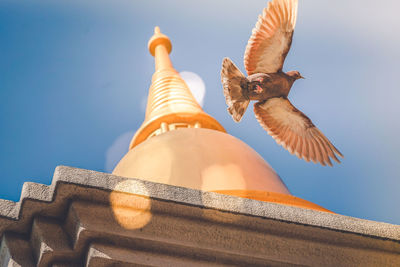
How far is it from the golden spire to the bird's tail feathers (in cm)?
385

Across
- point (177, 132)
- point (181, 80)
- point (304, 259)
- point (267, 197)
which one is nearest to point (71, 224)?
point (304, 259)

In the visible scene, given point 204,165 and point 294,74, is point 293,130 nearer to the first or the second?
point 294,74

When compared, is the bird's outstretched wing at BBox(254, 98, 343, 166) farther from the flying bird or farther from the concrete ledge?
the concrete ledge

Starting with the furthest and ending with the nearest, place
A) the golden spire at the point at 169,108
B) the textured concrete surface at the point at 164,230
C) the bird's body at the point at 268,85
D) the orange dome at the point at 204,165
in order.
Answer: the golden spire at the point at 169,108 → the orange dome at the point at 204,165 → the bird's body at the point at 268,85 → the textured concrete surface at the point at 164,230

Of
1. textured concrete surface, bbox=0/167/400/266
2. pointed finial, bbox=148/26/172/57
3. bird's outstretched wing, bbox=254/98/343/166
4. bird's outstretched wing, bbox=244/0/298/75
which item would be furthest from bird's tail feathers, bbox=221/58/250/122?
pointed finial, bbox=148/26/172/57

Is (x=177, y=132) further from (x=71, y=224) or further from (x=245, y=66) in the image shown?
(x=71, y=224)

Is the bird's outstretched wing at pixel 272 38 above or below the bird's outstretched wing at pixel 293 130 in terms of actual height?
above

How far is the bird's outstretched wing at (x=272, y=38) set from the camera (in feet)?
18.6

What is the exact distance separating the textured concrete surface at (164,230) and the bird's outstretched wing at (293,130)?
2.24 metres

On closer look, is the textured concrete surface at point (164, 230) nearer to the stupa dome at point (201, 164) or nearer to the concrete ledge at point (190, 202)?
the concrete ledge at point (190, 202)

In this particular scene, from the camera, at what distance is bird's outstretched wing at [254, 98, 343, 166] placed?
622 centimetres

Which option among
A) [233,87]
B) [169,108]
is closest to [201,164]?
[233,87]

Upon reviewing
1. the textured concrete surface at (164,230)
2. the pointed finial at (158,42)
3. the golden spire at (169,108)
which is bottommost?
the textured concrete surface at (164,230)

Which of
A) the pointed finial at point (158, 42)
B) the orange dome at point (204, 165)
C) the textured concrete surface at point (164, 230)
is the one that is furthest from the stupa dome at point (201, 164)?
the pointed finial at point (158, 42)
